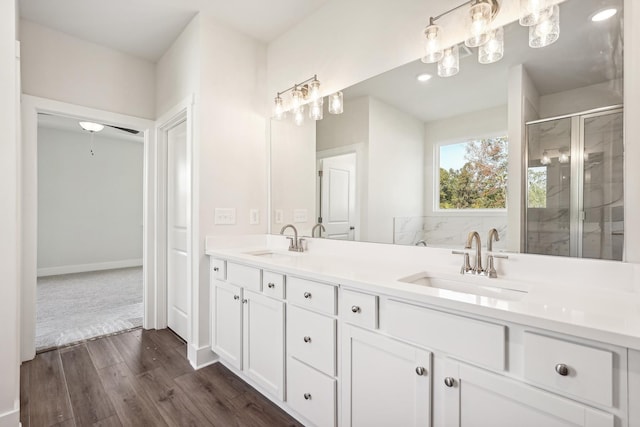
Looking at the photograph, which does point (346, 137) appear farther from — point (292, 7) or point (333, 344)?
point (333, 344)

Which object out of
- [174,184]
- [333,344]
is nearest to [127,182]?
[174,184]

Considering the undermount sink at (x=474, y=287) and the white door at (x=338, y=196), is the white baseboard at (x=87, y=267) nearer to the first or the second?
the white door at (x=338, y=196)

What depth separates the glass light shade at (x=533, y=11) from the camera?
1278 millimetres

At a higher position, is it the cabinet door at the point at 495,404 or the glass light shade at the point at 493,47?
the glass light shade at the point at 493,47

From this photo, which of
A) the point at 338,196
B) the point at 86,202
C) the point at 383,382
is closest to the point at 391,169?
the point at 338,196

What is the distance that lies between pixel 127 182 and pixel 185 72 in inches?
183

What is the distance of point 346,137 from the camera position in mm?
2236

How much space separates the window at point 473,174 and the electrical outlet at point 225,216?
1642 millimetres

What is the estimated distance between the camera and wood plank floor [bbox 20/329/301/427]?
1.75m

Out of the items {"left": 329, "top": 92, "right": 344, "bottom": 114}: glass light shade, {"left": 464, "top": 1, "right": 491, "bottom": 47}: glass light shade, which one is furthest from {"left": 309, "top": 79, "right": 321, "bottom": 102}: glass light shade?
{"left": 464, "top": 1, "right": 491, "bottom": 47}: glass light shade

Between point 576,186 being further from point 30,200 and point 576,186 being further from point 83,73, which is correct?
point 83,73

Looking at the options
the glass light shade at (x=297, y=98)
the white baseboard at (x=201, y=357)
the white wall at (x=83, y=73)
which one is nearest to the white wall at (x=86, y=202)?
the white wall at (x=83, y=73)

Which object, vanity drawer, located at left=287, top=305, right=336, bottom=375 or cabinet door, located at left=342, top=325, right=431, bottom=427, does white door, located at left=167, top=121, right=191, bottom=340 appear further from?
cabinet door, located at left=342, top=325, right=431, bottom=427

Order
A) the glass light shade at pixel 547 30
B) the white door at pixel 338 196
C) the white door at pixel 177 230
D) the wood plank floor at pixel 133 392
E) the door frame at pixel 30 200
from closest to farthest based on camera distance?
the glass light shade at pixel 547 30 → the wood plank floor at pixel 133 392 → the white door at pixel 338 196 → the door frame at pixel 30 200 → the white door at pixel 177 230
